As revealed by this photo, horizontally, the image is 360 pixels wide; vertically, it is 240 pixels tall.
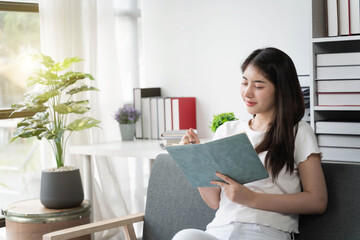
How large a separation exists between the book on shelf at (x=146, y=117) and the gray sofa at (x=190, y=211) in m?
1.01

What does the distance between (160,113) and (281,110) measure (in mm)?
1520

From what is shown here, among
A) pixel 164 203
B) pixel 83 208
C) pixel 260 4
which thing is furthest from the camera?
pixel 260 4

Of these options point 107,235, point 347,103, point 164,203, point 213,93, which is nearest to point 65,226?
point 164,203

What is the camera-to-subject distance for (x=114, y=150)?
2.96m

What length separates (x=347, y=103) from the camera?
2365 millimetres

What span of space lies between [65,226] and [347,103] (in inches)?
56.2

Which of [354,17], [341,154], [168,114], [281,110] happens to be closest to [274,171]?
[281,110]

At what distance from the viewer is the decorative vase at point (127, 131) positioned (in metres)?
3.35

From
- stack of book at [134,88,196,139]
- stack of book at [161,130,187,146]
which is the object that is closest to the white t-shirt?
stack of book at [161,130,187,146]

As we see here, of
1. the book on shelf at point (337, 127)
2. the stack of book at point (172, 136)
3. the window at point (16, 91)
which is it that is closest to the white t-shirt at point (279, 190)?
the book on shelf at point (337, 127)

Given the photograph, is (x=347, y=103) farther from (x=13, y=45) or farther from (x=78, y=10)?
(x=13, y=45)

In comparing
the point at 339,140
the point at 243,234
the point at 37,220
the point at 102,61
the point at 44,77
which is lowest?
the point at 37,220

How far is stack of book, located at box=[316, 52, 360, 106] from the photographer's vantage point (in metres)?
2.34

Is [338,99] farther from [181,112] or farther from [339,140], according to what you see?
[181,112]
